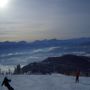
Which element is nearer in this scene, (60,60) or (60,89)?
(60,89)

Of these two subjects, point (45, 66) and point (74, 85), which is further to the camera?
point (45, 66)

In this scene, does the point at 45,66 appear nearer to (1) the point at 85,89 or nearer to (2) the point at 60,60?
(2) the point at 60,60

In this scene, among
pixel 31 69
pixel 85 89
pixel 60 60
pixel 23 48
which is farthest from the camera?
pixel 23 48

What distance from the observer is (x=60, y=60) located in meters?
51.5

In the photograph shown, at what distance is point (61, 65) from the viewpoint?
45500mm

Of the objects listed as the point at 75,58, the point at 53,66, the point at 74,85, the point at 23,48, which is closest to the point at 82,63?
the point at 75,58

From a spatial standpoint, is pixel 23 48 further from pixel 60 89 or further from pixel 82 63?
pixel 60 89

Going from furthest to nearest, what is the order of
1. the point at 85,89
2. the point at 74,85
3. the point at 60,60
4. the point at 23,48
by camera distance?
the point at 23,48
the point at 60,60
the point at 74,85
the point at 85,89

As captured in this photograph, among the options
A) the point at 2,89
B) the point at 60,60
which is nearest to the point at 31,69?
the point at 60,60

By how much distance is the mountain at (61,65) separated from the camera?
42.8 m

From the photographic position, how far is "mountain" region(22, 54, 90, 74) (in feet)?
140

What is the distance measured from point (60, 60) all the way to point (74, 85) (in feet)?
91.4

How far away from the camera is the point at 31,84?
80.1 ft

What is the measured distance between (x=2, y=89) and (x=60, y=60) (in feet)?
99.6
